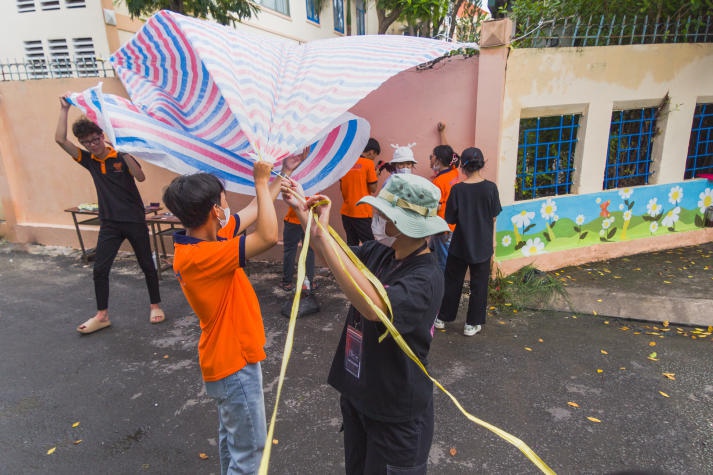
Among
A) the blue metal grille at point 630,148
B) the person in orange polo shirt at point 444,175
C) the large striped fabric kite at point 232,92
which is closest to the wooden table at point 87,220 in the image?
the large striped fabric kite at point 232,92

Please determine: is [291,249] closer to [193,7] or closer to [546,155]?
[546,155]

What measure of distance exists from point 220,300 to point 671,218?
6554 mm

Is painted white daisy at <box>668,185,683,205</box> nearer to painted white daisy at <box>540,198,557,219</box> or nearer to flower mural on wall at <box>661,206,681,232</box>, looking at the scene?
flower mural on wall at <box>661,206,681,232</box>

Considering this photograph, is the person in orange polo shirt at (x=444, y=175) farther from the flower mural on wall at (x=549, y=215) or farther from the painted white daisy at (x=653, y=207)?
the painted white daisy at (x=653, y=207)

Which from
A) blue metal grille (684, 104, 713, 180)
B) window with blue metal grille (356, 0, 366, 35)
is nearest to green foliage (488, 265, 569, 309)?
blue metal grille (684, 104, 713, 180)

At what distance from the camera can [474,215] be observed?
3773 millimetres

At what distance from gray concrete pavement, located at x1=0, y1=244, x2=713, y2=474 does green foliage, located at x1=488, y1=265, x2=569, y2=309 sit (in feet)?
0.68

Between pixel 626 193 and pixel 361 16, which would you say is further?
pixel 361 16

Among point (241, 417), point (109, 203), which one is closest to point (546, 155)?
point (241, 417)

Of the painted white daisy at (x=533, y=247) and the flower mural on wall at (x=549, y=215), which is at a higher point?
the flower mural on wall at (x=549, y=215)

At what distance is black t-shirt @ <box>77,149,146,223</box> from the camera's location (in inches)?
154

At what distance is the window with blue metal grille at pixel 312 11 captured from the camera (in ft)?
49.0

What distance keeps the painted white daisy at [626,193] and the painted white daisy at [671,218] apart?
81 centimetres

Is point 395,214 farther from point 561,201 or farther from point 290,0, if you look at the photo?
point 290,0
